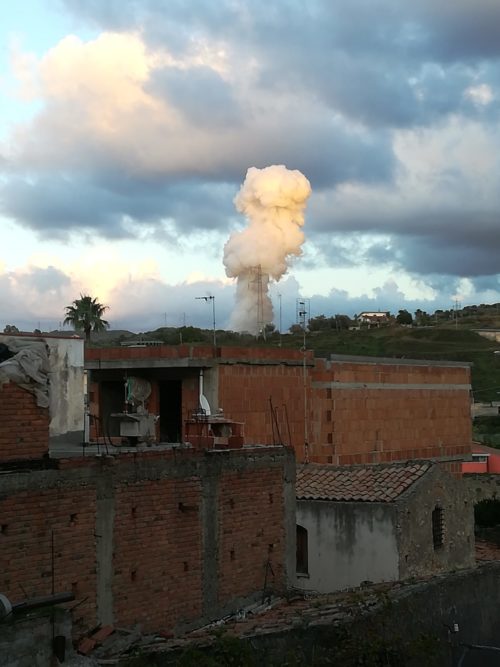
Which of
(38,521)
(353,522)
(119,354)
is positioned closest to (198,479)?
(38,521)

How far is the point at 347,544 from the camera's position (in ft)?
64.2

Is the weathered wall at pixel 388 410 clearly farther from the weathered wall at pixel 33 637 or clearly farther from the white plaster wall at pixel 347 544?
the weathered wall at pixel 33 637

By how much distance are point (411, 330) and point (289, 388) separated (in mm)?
95676

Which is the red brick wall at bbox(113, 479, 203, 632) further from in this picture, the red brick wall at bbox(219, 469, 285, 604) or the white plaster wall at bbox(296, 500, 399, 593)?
the white plaster wall at bbox(296, 500, 399, 593)

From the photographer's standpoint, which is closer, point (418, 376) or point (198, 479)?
point (198, 479)

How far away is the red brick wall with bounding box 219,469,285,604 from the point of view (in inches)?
593

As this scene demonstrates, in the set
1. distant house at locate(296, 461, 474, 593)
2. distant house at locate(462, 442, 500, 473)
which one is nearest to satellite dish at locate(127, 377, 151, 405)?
distant house at locate(296, 461, 474, 593)

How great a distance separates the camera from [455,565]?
21500 mm

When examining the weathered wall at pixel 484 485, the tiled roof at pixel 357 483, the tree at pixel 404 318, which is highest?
the tree at pixel 404 318

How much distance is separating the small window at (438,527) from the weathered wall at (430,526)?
0.33 ft

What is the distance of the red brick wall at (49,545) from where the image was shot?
11.1 metres

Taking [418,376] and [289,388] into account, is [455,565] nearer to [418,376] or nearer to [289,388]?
[289,388]

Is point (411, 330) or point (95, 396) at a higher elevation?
point (411, 330)

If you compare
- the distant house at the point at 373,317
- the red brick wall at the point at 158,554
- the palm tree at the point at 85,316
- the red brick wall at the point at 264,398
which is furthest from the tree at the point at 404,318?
the red brick wall at the point at 158,554
